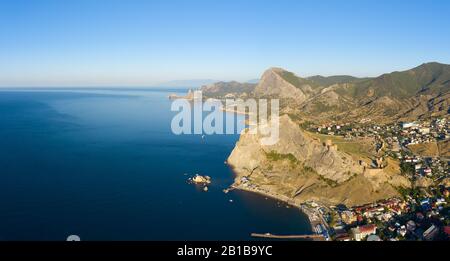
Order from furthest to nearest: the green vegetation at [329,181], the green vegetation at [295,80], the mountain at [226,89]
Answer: the mountain at [226,89] → the green vegetation at [295,80] → the green vegetation at [329,181]

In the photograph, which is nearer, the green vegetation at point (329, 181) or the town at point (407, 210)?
the town at point (407, 210)

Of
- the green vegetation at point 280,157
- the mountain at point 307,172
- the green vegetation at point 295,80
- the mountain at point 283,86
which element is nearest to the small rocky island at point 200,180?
the mountain at point 307,172

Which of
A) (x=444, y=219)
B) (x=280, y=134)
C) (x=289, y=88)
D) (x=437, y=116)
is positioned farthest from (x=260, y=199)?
(x=289, y=88)

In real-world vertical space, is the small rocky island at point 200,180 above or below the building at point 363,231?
above

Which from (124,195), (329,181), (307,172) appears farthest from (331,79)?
(124,195)

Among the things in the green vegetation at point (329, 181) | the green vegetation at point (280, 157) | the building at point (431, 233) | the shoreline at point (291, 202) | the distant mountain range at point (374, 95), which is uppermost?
the distant mountain range at point (374, 95)

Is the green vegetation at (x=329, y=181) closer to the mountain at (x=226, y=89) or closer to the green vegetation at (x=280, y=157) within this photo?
the green vegetation at (x=280, y=157)

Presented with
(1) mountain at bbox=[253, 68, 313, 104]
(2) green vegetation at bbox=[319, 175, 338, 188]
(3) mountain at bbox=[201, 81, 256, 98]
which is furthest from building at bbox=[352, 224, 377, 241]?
(3) mountain at bbox=[201, 81, 256, 98]
